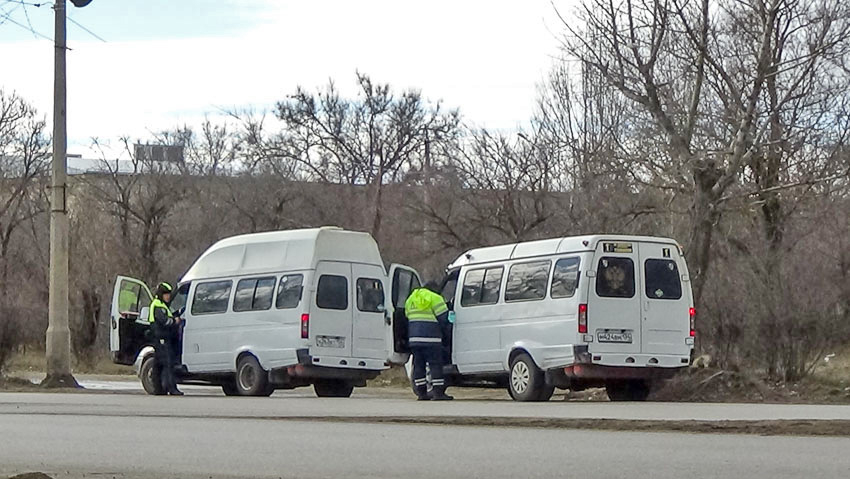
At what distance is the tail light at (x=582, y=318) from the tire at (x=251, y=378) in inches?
219

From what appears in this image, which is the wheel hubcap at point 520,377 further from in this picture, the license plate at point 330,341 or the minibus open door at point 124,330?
the minibus open door at point 124,330

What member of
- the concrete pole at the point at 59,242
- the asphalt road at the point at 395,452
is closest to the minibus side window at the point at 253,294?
the concrete pole at the point at 59,242

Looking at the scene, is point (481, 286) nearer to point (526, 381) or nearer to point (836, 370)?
point (526, 381)

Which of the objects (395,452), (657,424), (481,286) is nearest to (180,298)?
(481,286)

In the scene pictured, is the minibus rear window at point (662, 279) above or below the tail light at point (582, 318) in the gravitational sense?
above

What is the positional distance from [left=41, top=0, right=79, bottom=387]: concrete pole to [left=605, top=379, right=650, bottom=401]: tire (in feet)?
32.5

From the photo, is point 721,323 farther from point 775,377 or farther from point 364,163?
point 364,163

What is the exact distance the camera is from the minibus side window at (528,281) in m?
19.9

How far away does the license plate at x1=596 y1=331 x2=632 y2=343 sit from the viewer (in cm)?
1923

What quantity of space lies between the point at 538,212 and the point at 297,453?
25.6 m

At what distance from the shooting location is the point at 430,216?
38000 mm

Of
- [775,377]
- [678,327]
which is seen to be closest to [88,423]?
[678,327]

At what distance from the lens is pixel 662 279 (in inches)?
780

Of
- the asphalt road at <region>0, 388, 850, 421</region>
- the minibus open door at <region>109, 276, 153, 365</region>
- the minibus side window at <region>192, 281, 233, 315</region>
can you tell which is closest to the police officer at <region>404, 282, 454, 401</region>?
the asphalt road at <region>0, 388, 850, 421</region>
